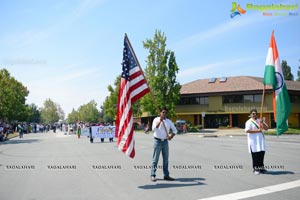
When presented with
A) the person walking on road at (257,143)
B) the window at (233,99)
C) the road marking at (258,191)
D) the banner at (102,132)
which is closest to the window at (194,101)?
the window at (233,99)

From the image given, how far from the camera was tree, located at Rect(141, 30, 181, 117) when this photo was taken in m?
A: 45.8

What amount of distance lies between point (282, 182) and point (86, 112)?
115 metres

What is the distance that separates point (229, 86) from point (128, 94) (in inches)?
1748

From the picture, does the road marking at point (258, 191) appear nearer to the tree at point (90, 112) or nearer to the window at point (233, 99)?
the window at point (233, 99)

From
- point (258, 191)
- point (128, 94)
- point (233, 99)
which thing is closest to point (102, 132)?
point (128, 94)

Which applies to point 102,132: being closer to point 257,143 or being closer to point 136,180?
point 136,180

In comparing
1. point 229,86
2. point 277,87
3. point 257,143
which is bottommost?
point 257,143

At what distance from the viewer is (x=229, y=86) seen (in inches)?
1986

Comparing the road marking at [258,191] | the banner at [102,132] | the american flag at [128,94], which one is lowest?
the road marking at [258,191]

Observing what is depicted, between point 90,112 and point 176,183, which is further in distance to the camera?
point 90,112

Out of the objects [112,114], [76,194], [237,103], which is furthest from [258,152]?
[112,114]

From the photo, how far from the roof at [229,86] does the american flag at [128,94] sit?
41.1m

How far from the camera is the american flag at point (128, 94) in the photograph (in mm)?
8086

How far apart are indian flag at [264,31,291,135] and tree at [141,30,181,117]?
118ft
